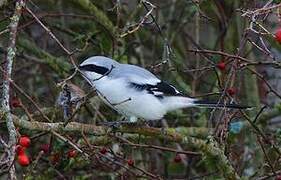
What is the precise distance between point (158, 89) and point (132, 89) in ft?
0.57

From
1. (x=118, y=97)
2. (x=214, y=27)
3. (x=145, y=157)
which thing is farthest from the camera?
(x=214, y=27)

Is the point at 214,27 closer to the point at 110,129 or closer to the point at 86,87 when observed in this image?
the point at 86,87

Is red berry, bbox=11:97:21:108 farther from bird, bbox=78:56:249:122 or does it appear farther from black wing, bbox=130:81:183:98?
black wing, bbox=130:81:183:98

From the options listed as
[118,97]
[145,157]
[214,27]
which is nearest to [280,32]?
[118,97]

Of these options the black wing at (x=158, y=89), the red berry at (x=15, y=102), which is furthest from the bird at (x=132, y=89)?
the red berry at (x=15, y=102)

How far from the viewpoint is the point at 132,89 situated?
417 centimetres

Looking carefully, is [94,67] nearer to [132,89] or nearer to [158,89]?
[132,89]

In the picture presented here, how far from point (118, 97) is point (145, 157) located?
155cm

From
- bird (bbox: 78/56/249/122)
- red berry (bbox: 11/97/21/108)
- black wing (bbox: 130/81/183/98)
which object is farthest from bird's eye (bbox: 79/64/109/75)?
red berry (bbox: 11/97/21/108)

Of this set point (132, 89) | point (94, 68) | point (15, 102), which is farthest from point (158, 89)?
point (15, 102)

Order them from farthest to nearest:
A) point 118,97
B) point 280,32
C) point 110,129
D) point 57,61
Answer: point 57,61 → point 118,97 → point 110,129 → point 280,32

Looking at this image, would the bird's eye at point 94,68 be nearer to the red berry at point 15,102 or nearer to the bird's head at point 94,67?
the bird's head at point 94,67

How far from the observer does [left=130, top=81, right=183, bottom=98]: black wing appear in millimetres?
4180

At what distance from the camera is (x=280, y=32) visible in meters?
3.23
